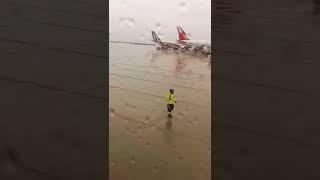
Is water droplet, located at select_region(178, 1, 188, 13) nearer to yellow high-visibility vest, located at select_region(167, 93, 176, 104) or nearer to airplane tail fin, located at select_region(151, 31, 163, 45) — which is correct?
airplane tail fin, located at select_region(151, 31, 163, 45)

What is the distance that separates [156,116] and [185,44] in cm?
22

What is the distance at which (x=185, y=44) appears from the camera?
1.03 m

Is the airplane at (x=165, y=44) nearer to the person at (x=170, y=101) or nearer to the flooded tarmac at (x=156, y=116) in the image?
the flooded tarmac at (x=156, y=116)

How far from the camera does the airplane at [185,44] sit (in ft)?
3.28

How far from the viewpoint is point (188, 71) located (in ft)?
3.35

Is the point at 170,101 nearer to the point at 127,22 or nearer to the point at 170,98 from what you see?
the point at 170,98

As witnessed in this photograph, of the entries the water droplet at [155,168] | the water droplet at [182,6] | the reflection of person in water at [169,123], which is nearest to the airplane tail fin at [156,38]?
the water droplet at [182,6]

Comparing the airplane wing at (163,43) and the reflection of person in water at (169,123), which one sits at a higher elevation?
the airplane wing at (163,43)

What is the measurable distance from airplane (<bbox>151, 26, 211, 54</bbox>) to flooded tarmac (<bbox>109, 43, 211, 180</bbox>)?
0.02m

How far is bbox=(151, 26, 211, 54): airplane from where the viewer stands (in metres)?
1.00

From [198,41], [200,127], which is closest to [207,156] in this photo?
[200,127]

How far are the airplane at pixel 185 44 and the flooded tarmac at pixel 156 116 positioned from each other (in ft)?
0.07

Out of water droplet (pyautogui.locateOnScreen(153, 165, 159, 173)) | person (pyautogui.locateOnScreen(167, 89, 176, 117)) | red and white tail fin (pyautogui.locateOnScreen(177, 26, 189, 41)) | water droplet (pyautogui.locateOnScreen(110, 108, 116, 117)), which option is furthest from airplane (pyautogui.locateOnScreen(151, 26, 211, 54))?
water droplet (pyautogui.locateOnScreen(153, 165, 159, 173))
